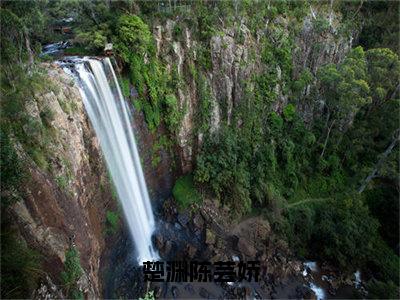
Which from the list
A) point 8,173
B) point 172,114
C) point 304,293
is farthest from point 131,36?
point 304,293

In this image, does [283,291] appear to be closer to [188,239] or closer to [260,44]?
[188,239]

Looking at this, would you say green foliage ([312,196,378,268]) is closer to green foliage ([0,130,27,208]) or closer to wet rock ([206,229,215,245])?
wet rock ([206,229,215,245])

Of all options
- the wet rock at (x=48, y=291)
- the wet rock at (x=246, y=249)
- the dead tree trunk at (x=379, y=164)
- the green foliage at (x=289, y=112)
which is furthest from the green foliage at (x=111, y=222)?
the dead tree trunk at (x=379, y=164)

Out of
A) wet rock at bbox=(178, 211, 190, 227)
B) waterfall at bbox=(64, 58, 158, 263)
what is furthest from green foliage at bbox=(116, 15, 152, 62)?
wet rock at bbox=(178, 211, 190, 227)

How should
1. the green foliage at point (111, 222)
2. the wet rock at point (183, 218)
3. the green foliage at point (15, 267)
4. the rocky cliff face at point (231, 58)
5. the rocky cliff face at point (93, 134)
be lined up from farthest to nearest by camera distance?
1. the wet rock at point (183, 218)
2. the rocky cliff face at point (231, 58)
3. the green foliage at point (111, 222)
4. the rocky cliff face at point (93, 134)
5. the green foliage at point (15, 267)

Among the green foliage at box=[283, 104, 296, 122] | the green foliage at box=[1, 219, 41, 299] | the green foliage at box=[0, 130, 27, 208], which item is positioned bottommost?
the green foliage at box=[283, 104, 296, 122]

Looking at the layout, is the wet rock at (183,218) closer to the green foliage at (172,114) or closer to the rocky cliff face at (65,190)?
the green foliage at (172,114)

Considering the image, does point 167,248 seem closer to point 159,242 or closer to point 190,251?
point 159,242
